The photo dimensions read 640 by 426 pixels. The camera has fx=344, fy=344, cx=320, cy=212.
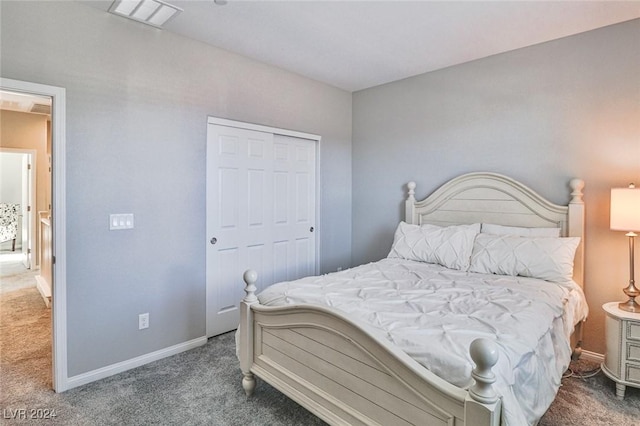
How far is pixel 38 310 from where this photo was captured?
3.83m

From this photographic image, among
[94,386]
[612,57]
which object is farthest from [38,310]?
[612,57]

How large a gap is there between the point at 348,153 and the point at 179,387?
125 inches

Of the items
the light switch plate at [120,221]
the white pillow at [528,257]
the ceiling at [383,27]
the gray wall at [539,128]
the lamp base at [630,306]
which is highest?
the ceiling at [383,27]

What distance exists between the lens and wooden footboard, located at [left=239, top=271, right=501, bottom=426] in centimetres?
116

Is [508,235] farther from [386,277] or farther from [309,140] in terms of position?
[309,140]

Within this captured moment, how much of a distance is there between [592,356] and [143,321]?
11.8 ft

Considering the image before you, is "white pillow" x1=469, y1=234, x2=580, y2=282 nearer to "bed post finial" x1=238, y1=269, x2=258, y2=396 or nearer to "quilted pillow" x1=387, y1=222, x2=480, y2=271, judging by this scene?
"quilted pillow" x1=387, y1=222, x2=480, y2=271

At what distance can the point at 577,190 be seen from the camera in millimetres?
2734

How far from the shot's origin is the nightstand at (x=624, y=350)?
219 cm

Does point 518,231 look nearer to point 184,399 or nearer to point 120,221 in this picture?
point 184,399

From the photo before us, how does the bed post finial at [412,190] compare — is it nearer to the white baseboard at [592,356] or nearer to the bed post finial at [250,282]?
the white baseboard at [592,356]

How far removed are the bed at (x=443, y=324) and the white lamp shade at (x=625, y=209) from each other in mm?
293

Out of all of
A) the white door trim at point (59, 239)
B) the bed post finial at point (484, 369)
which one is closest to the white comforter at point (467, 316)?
the bed post finial at point (484, 369)

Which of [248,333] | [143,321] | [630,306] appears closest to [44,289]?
[143,321]
